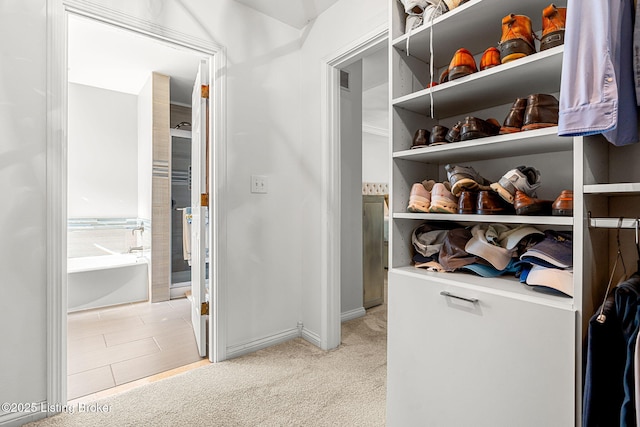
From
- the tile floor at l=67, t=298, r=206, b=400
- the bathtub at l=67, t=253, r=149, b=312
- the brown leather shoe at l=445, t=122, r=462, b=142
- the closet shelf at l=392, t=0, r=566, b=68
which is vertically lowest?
the tile floor at l=67, t=298, r=206, b=400

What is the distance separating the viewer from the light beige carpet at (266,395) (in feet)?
5.07

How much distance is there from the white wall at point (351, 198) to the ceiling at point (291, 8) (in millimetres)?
620

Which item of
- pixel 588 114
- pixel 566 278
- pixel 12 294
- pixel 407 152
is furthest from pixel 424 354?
pixel 12 294

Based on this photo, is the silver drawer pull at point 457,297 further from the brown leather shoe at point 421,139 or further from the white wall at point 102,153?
the white wall at point 102,153

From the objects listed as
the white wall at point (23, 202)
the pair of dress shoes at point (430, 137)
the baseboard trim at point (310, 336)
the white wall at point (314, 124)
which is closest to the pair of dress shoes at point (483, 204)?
the pair of dress shoes at point (430, 137)

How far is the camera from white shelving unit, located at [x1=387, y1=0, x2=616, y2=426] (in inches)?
36.1

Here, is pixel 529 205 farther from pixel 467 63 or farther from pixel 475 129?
pixel 467 63

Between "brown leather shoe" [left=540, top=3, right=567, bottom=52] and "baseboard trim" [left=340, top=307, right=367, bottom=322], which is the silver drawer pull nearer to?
"brown leather shoe" [left=540, top=3, right=567, bottom=52]

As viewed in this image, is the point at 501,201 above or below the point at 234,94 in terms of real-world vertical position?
below

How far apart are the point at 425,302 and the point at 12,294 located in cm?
186

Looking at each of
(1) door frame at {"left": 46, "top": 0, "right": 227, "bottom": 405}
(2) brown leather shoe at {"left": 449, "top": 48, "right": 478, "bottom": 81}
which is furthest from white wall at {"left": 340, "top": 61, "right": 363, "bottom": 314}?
(1) door frame at {"left": 46, "top": 0, "right": 227, "bottom": 405}

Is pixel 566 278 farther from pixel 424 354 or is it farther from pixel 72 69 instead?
pixel 72 69

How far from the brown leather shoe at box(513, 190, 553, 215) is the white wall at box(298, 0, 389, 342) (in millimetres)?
1401

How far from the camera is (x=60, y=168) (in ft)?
5.33
